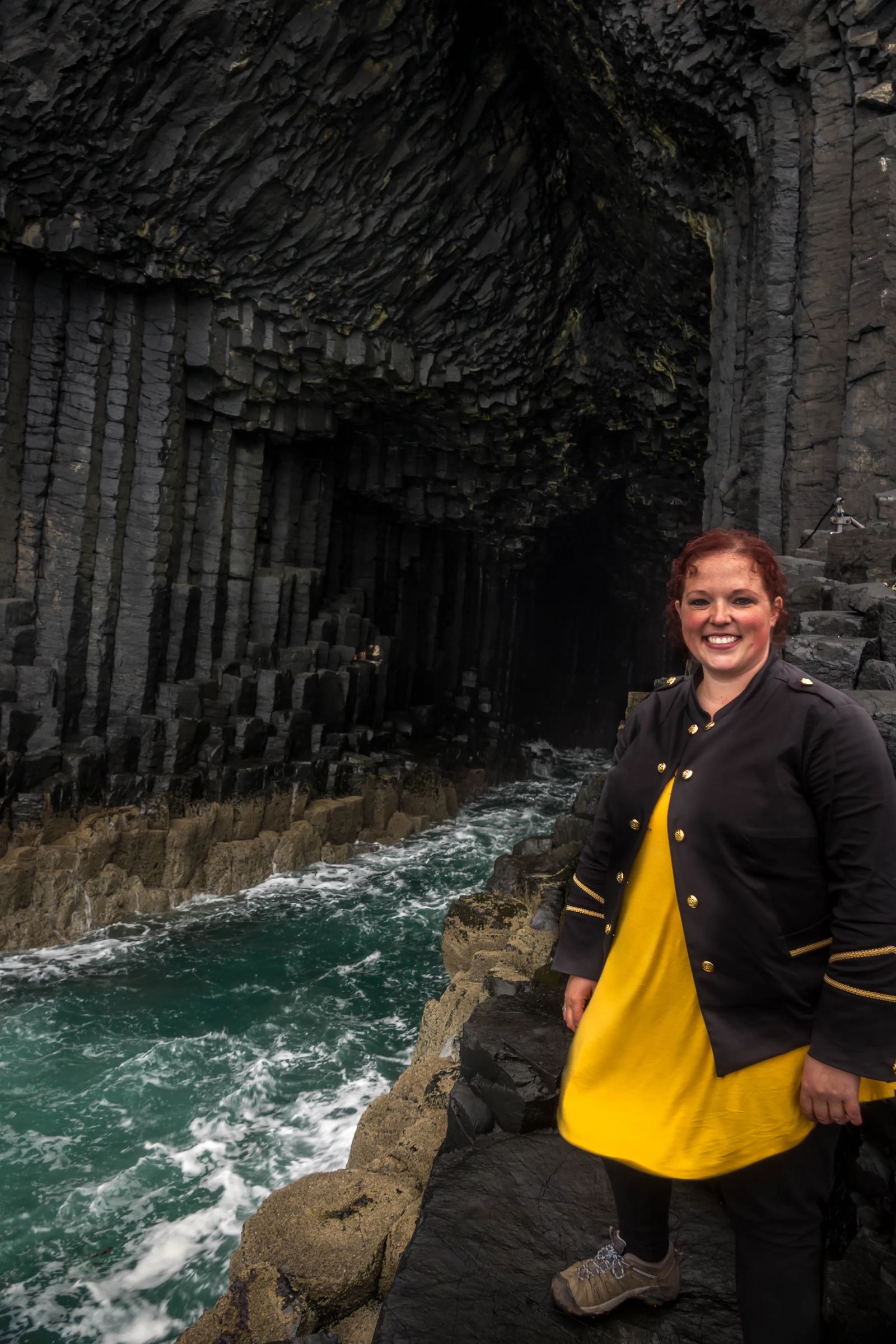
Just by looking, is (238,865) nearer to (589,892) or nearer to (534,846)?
(534,846)

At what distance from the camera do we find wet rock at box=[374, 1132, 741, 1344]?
2.41 m

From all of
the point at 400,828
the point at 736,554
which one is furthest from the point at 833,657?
the point at 400,828

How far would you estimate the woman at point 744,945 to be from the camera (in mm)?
1798

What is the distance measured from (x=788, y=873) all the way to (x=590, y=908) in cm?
60

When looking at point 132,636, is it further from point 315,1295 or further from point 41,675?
point 315,1295

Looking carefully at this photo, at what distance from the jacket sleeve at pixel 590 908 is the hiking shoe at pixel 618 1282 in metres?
0.82

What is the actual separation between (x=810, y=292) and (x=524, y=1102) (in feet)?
29.6

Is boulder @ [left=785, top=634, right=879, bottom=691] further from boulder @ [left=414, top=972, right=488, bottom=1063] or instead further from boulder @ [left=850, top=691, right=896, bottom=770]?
boulder @ [left=414, top=972, right=488, bottom=1063]

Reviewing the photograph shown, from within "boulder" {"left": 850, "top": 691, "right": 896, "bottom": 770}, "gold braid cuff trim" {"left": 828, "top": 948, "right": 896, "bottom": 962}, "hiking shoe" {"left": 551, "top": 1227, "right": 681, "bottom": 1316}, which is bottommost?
"hiking shoe" {"left": 551, "top": 1227, "right": 681, "bottom": 1316}

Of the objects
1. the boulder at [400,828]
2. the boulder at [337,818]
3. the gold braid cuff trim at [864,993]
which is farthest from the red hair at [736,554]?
the boulder at [400,828]

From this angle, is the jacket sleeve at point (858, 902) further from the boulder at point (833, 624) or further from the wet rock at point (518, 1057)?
the boulder at point (833, 624)

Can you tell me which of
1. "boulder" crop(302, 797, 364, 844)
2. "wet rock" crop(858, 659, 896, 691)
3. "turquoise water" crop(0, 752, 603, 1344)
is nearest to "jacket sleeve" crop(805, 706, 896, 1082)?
"wet rock" crop(858, 659, 896, 691)

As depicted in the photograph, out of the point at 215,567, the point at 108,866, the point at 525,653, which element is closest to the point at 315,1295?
the point at 108,866

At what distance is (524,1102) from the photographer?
12.3 feet
